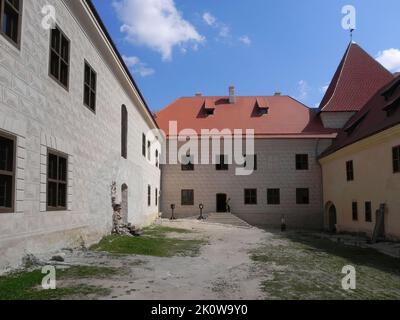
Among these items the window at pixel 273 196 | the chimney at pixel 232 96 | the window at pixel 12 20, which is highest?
the chimney at pixel 232 96

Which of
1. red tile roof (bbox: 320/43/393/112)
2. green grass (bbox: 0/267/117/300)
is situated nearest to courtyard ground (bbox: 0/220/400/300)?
green grass (bbox: 0/267/117/300)

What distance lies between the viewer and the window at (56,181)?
9.63 meters

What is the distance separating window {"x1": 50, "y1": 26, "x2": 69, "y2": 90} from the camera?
996 centimetres

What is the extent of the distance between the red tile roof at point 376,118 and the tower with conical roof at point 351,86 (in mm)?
1643

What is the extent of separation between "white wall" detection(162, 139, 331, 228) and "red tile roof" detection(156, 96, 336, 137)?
3.88 feet

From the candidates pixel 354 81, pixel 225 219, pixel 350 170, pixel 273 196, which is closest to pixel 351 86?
pixel 354 81

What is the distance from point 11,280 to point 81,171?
528cm

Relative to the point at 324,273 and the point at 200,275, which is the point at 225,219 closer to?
the point at 324,273

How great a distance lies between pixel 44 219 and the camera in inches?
361

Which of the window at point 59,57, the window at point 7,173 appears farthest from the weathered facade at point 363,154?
the window at point 7,173

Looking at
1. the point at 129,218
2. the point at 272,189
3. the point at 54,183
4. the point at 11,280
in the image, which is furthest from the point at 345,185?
the point at 11,280

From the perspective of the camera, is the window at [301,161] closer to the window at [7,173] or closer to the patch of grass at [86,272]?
the patch of grass at [86,272]

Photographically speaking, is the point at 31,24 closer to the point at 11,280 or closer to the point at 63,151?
the point at 63,151

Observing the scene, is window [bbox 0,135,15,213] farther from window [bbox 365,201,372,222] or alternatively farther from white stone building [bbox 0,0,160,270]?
window [bbox 365,201,372,222]
